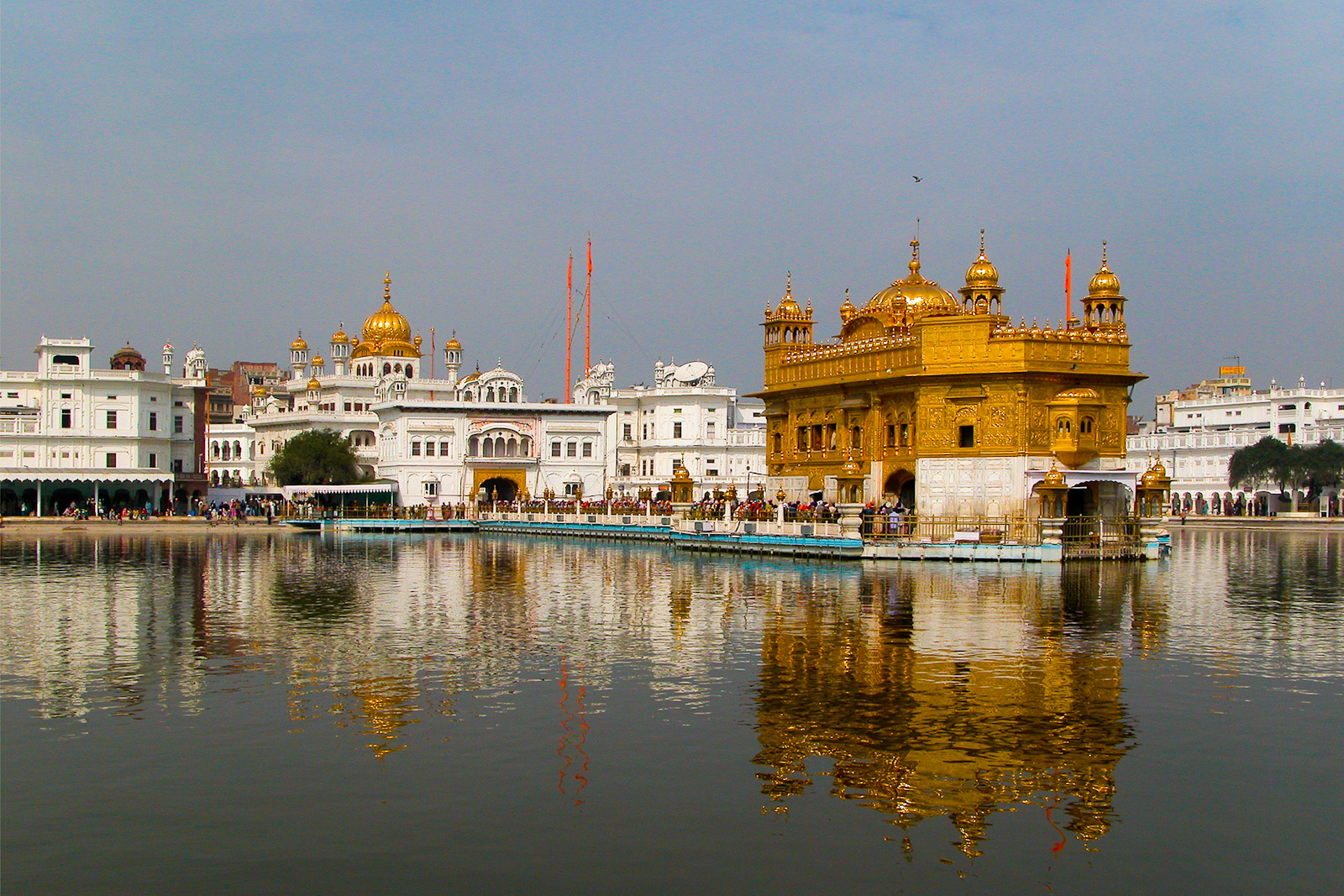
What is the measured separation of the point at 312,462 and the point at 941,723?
69.0 m

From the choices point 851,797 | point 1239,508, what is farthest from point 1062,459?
point 1239,508

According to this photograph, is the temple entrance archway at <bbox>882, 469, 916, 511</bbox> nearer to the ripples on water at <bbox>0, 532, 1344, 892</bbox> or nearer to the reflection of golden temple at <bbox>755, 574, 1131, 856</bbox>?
the ripples on water at <bbox>0, 532, 1344, 892</bbox>

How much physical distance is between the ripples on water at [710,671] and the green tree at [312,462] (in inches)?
1781

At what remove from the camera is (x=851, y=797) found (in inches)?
459

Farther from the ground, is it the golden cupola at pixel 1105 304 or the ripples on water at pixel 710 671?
the golden cupola at pixel 1105 304

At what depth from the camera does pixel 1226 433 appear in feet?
316

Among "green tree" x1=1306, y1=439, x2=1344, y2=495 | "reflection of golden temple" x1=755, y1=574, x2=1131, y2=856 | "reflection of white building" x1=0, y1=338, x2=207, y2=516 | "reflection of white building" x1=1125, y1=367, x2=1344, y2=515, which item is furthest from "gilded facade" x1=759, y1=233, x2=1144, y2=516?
"reflection of white building" x1=1125, y1=367, x2=1344, y2=515

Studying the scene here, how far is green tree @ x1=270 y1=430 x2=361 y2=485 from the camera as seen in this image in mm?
79312

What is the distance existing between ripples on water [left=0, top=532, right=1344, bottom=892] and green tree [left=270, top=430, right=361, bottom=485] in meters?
45.2

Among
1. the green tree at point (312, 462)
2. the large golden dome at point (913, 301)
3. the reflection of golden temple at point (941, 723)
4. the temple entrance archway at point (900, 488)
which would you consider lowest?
the reflection of golden temple at point (941, 723)

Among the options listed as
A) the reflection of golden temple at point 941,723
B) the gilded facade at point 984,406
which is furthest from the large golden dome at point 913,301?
the reflection of golden temple at point 941,723

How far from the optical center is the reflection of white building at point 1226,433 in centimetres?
9350

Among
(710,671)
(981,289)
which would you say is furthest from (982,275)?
(710,671)

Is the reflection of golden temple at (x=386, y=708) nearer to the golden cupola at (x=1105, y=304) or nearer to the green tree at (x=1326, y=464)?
the golden cupola at (x=1105, y=304)
